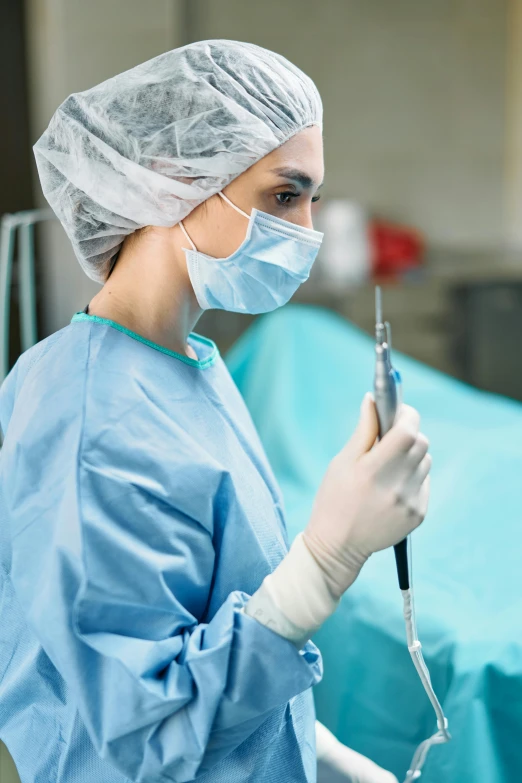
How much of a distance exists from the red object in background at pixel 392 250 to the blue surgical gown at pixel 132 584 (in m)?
3.44

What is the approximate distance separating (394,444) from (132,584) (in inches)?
10.5

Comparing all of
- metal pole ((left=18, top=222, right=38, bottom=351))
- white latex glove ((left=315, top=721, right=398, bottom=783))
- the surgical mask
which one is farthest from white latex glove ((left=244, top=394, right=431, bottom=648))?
metal pole ((left=18, top=222, right=38, bottom=351))

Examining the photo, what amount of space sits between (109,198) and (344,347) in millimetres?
1467

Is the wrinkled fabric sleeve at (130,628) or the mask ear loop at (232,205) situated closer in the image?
the wrinkled fabric sleeve at (130,628)

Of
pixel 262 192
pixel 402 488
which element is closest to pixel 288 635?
pixel 402 488

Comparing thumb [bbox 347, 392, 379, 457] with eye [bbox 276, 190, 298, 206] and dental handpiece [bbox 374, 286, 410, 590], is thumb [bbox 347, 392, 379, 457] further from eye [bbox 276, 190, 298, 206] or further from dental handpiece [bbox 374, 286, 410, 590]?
eye [bbox 276, 190, 298, 206]

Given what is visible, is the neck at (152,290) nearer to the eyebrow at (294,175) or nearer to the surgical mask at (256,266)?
the surgical mask at (256,266)

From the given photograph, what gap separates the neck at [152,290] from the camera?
0.86 meters

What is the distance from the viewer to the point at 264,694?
2.34 ft

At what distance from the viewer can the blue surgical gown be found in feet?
2.24

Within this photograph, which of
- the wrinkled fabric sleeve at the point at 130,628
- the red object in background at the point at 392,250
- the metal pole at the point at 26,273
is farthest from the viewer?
the red object in background at the point at 392,250

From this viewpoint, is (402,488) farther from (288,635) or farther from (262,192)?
(262,192)

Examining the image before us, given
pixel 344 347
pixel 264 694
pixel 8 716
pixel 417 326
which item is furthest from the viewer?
pixel 417 326

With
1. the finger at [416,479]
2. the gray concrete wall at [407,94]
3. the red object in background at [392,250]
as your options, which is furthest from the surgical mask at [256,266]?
the red object in background at [392,250]
